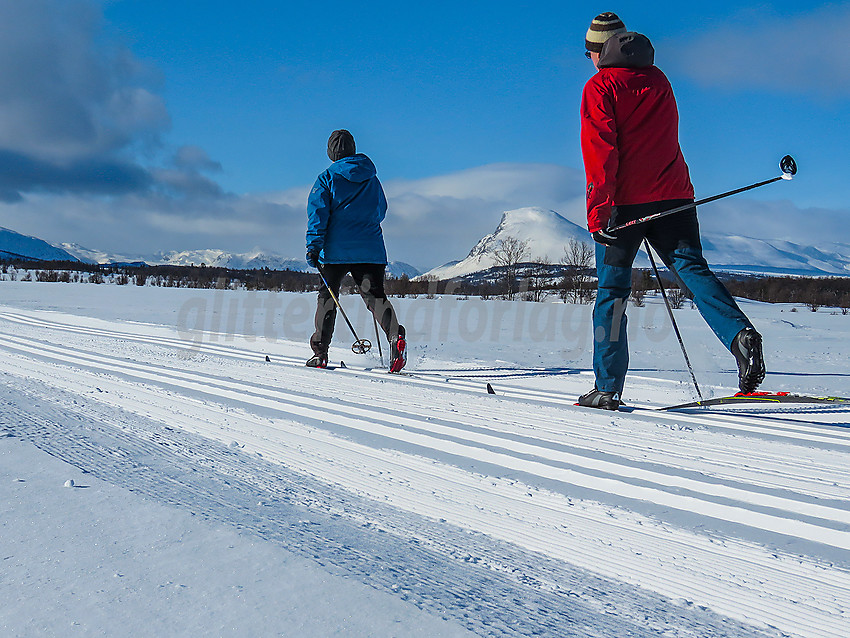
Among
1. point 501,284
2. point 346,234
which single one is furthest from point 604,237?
point 501,284

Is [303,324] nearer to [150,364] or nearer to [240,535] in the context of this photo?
[150,364]

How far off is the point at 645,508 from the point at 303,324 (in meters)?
9.62

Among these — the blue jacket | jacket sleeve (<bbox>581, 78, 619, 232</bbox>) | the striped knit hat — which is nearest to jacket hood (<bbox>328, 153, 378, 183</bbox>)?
the blue jacket

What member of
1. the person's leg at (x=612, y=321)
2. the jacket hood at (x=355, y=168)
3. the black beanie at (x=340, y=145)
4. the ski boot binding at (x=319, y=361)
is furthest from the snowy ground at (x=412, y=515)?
the black beanie at (x=340, y=145)

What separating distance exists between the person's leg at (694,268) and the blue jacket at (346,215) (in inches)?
103

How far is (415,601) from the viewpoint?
1173 mm

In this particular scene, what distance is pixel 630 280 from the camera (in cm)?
311

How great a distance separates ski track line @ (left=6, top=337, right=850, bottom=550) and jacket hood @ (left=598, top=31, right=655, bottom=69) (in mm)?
2015

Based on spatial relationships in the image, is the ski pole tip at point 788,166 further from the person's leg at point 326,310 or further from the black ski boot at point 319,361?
the black ski boot at point 319,361

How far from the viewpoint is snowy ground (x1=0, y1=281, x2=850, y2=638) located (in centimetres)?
112

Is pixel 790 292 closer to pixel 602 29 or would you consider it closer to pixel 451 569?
pixel 602 29

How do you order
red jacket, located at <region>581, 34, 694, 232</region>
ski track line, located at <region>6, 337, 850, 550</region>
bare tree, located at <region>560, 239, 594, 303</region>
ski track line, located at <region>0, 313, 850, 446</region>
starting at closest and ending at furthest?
1. ski track line, located at <region>6, 337, 850, 550</region>
2. ski track line, located at <region>0, 313, 850, 446</region>
3. red jacket, located at <region>581, 34, 694, 232</region>
4. bare tree, located at <region>560, 239, 594, 303</region>

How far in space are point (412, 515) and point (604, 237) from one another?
191 centimetres

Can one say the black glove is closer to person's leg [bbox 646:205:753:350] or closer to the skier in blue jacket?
person's leg [bbox 646:205:753:350]
